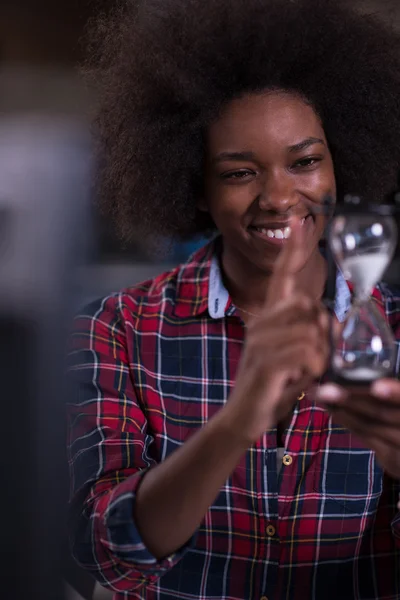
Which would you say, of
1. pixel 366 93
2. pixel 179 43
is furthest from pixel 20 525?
pixel 366 93

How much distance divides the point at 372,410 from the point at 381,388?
36 mm

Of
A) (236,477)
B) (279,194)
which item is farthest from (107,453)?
(279,194)

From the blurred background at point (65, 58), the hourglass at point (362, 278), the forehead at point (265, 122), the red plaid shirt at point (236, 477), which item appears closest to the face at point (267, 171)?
the forehead at point (265, 122)

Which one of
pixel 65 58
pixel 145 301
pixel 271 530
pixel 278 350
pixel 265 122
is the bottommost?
pixel 271 530

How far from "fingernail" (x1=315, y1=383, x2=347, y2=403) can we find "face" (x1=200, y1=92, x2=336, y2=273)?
29 centimetres

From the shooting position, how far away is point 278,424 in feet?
3.55

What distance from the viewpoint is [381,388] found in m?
0.70

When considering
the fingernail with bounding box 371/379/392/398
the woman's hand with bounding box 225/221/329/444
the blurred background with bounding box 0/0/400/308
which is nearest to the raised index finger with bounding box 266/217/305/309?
the woman's hand with bounding box 225/221/329/444

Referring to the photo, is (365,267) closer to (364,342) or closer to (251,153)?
(364,342)

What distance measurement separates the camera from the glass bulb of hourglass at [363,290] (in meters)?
0.70

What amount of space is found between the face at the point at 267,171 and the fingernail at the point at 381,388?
306 millimetres

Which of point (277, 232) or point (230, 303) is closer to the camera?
point (277, 232)

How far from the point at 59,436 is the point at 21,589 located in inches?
4.1

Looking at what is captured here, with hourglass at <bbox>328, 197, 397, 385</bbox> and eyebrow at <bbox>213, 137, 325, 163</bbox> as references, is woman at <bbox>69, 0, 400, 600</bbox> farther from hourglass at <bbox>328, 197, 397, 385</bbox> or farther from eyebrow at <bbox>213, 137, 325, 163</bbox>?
hourglass at <bbox>328, 197, 397, 385</bbox>
